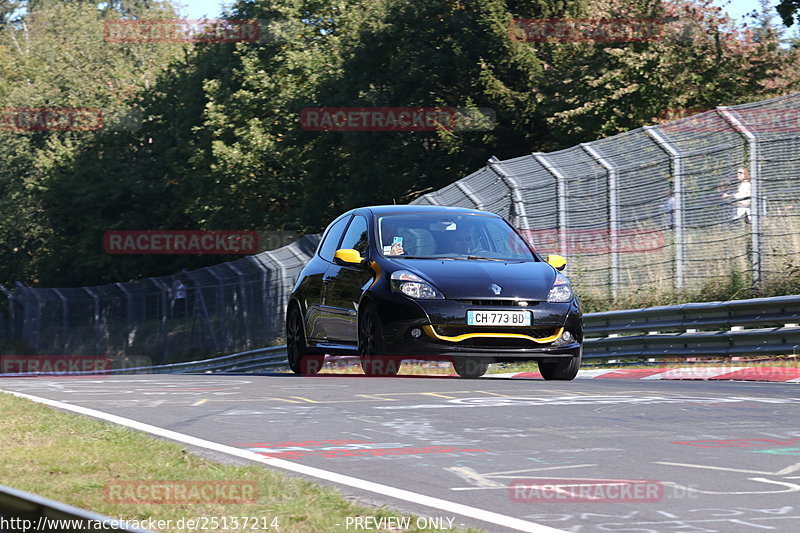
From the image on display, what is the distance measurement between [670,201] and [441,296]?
7463 mm

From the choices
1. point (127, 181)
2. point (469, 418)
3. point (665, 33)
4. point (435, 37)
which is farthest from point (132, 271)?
point (469, 418)

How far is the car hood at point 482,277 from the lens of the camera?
12.1m

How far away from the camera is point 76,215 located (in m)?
66.5

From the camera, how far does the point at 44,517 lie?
359cm

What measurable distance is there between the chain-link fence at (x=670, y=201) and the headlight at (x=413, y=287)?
684cm

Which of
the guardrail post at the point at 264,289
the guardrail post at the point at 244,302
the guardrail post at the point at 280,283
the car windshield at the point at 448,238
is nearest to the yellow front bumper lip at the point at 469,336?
the car windshield at the point at 448,238

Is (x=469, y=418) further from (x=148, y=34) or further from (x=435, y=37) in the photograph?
(x=148, y=34)

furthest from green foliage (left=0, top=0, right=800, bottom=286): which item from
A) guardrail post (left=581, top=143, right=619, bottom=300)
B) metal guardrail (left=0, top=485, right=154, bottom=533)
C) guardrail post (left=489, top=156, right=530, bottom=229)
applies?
metal guardrail (left=0, top=485, right=154, bottom=533)

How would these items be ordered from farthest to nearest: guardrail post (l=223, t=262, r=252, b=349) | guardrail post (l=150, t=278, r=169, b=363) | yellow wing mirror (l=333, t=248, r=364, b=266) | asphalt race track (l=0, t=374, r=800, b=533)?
guardrail post (l=150, t=278, r=169, b=363) < guardrail post (l=223, t=262, r=252, b=349) < yellow wing mirror (l=333, t=248, r=364, b=266) < asphalt race track (l=0, t=374, r=800, b=533)

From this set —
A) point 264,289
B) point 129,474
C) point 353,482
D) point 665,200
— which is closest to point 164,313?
point 264,289

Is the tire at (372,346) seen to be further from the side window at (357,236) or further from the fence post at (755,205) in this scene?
the fence post at (755,205)

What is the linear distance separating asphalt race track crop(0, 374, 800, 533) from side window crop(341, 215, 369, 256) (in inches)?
67.7

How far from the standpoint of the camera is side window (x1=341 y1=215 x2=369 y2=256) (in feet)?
44.1

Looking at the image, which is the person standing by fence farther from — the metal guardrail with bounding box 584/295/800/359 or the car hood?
the car hood
